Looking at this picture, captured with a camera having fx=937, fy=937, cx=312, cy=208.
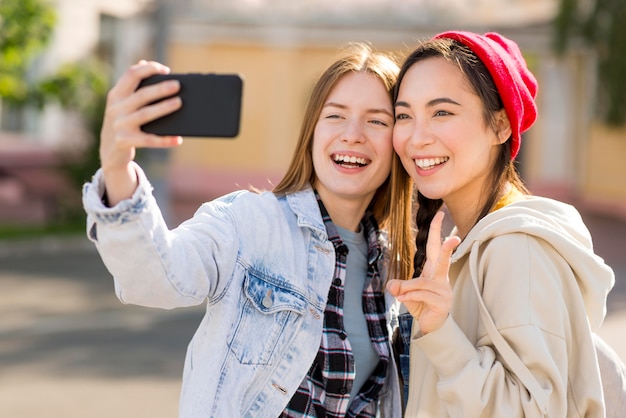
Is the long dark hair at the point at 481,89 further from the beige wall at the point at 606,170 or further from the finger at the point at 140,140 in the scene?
the beige wall at the point at 606,170

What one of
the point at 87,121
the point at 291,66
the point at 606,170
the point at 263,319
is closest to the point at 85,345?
the point at 263,319

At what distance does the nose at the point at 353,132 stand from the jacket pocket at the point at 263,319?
1.52 feet

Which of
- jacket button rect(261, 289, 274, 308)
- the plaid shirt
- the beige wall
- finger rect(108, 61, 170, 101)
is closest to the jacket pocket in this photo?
jacket button rect(261, 289, 274, 308)

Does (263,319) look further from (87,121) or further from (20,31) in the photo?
(87,121)

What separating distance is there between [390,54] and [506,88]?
2.05 feet

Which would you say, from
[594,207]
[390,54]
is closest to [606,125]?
[594,207]

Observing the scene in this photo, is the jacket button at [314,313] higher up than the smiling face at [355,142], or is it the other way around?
the smiling face at [355,142]

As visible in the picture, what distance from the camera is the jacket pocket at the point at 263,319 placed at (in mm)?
2326

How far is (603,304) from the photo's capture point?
2389mm

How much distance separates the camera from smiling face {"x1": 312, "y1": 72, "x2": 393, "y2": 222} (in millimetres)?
2629

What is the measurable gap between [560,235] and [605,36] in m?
19.3

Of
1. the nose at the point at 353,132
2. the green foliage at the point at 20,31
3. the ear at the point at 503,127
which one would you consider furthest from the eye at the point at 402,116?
the green foliage at the point at 20,31

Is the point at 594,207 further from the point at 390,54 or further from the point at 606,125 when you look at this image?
the point at 390,54

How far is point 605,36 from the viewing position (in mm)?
20328
